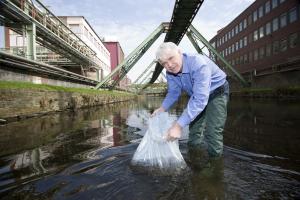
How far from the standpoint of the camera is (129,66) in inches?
1002

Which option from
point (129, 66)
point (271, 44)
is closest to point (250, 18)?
point (271, 44)

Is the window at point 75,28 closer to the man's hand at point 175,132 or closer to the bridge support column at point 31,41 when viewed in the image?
the bridge support column at point 31,41

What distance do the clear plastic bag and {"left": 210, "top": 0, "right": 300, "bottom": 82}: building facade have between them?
1045 inches

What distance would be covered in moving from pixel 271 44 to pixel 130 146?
117 ft

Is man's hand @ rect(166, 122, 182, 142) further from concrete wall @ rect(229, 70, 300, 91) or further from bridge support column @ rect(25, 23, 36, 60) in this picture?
concrete wall @ rect(229, 70, 300, 91)

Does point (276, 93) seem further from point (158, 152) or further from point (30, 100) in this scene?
point (158, 152)

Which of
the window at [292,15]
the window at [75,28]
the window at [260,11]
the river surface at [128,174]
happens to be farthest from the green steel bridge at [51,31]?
the window at [260,11]

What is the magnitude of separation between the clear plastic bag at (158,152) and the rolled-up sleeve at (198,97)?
616mm

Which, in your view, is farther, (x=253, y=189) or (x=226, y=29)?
(x=226, y=29)

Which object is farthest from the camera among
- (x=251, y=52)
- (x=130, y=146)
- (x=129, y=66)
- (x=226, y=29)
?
(x=226, y=29)

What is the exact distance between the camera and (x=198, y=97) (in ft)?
8.54

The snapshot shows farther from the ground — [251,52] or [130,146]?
[251,52]

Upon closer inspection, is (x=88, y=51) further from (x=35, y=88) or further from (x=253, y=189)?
(x=253, y=189)

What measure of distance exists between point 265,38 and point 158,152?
126 feet
